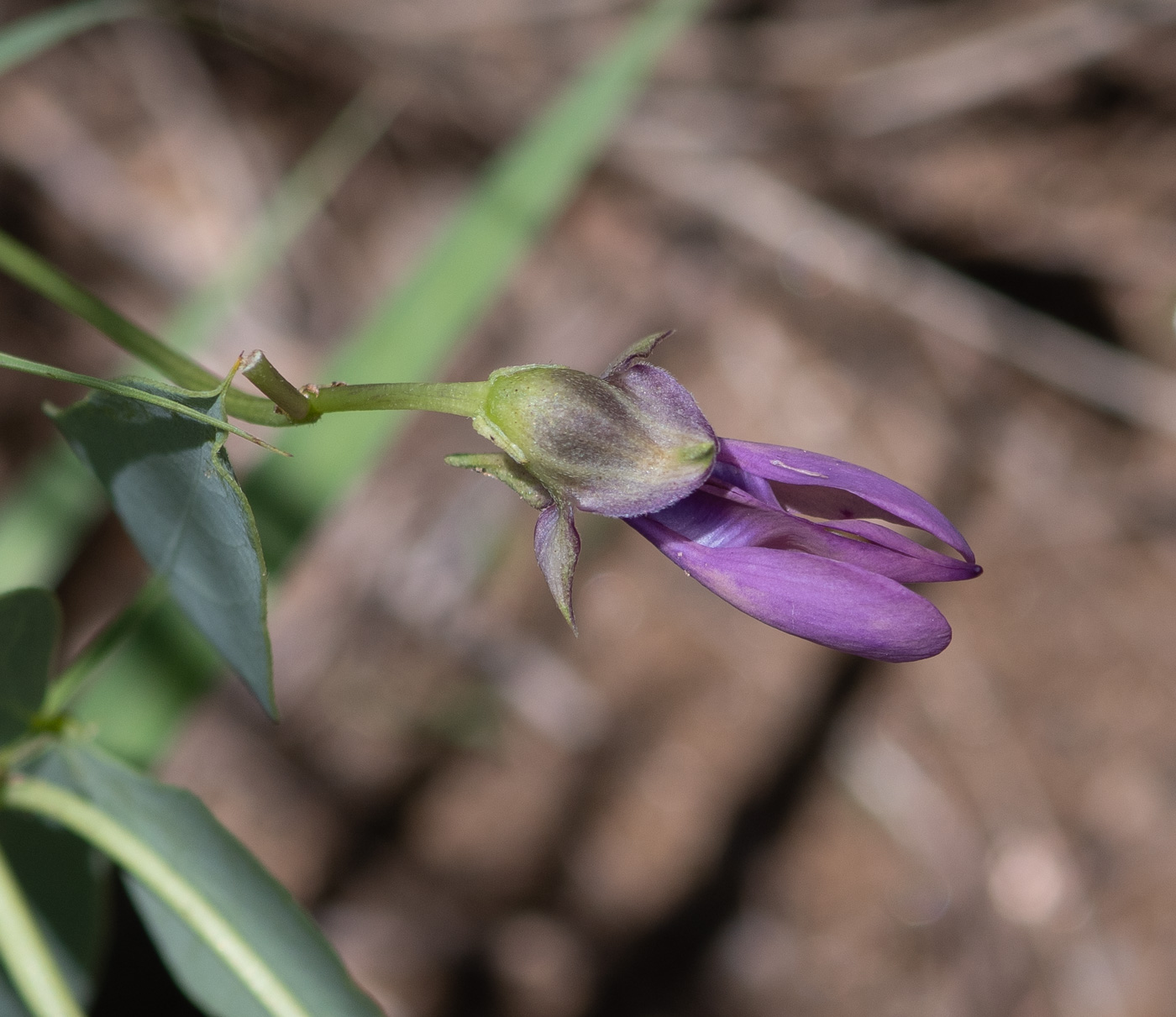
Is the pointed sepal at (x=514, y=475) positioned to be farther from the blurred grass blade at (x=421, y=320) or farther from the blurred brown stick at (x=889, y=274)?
the blurred brown stick at (x=889, y=274)

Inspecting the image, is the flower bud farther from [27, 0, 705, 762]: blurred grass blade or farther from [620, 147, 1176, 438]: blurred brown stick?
[620, 147, 1176, 438]: blurred brown stick

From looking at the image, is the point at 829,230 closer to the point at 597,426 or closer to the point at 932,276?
the point at 932,276

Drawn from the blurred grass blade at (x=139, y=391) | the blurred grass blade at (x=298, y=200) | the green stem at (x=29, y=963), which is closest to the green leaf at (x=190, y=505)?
the blurred grass blade at (x=139, y=391)

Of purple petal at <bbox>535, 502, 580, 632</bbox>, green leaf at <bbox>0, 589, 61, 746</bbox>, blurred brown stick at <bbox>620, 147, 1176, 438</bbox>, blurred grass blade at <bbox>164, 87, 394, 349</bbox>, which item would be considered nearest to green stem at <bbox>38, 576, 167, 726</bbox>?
green leaf at <bbox>0, 589, 61, 746</bbox>

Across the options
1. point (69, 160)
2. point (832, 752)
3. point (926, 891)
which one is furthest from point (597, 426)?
point (69, 160)

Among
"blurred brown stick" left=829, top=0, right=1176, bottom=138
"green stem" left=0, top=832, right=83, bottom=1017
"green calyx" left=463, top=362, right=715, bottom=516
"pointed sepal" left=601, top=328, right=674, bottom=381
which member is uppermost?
"blurred brown stick" left=829, top=0, right=1176, bottom=138
